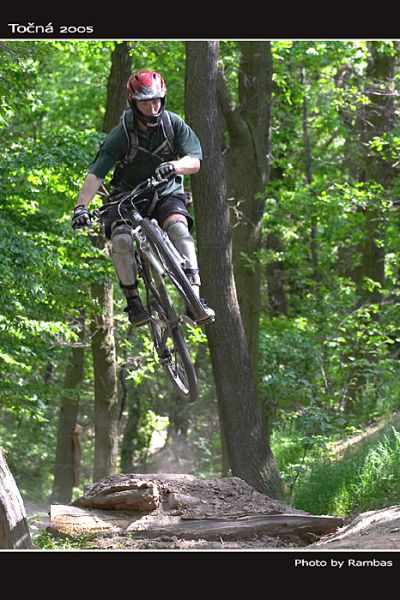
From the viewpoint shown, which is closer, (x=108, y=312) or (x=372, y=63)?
(x=108, y=312)

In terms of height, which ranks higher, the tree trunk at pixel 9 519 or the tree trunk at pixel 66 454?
the tree trunk at pixel 66 454

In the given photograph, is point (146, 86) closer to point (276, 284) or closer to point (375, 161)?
point (375, 161)

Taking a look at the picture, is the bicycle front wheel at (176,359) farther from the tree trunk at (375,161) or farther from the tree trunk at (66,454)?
the tree trunk at (66,454)

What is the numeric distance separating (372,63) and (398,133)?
4.12m

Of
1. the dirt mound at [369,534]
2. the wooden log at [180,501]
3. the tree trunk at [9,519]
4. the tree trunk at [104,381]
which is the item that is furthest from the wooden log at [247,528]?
the tree trunk at [104,381]

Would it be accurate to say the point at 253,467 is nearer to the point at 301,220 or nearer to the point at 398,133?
the point at 398,133

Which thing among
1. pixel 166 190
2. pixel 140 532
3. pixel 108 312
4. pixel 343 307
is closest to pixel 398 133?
pixel 343 307

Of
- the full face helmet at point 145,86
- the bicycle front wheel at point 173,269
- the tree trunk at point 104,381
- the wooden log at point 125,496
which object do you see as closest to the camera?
the full face helmet at point 145,86

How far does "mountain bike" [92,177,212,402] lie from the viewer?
7.59m

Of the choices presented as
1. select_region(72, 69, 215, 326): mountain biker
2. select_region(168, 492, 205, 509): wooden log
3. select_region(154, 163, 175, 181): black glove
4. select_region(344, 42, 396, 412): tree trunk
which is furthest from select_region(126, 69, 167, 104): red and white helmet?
select_region(344, 42, 396, 412): tree trunk

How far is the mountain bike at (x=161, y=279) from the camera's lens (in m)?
7.59

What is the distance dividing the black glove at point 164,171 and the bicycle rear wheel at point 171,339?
2.59 feet

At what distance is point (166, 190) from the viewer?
8.05 m

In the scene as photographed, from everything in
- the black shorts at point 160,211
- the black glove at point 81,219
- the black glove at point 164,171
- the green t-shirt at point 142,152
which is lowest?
the black glove at point 81,219
